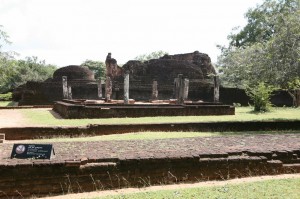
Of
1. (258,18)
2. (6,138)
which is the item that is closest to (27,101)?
(6,138)

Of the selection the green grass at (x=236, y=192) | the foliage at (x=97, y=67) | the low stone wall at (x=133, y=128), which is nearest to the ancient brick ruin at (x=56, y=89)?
the low stone wall at (x=133, y=128)

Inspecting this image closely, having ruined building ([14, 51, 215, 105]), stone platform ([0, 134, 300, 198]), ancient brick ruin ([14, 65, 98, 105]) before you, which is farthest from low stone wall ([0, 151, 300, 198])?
ruined building ([14, 51, 215, 105])

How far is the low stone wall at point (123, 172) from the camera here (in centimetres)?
392

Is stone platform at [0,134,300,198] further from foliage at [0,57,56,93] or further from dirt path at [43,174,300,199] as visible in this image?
foliage at [0,57,56,93]

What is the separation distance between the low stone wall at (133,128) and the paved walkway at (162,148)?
279 centimetres

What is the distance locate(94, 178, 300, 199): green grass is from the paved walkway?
2.18 ft

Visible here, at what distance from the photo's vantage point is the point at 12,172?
3.90 meters

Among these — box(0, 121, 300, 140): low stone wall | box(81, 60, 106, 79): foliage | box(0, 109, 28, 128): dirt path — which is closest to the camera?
box(0, 121, 300, 140): low stone wall

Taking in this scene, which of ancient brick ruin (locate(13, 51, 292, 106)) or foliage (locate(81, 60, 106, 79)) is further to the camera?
foliage (locate(81, 60, 106, 79))

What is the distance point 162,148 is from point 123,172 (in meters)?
1.18

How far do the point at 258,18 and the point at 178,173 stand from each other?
34027mm

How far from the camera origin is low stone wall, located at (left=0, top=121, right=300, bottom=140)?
27.6 ft

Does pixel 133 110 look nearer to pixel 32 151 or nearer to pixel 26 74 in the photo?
pixel 32 151

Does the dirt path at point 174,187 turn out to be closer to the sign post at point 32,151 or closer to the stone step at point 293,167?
the stone step at point 293,167
